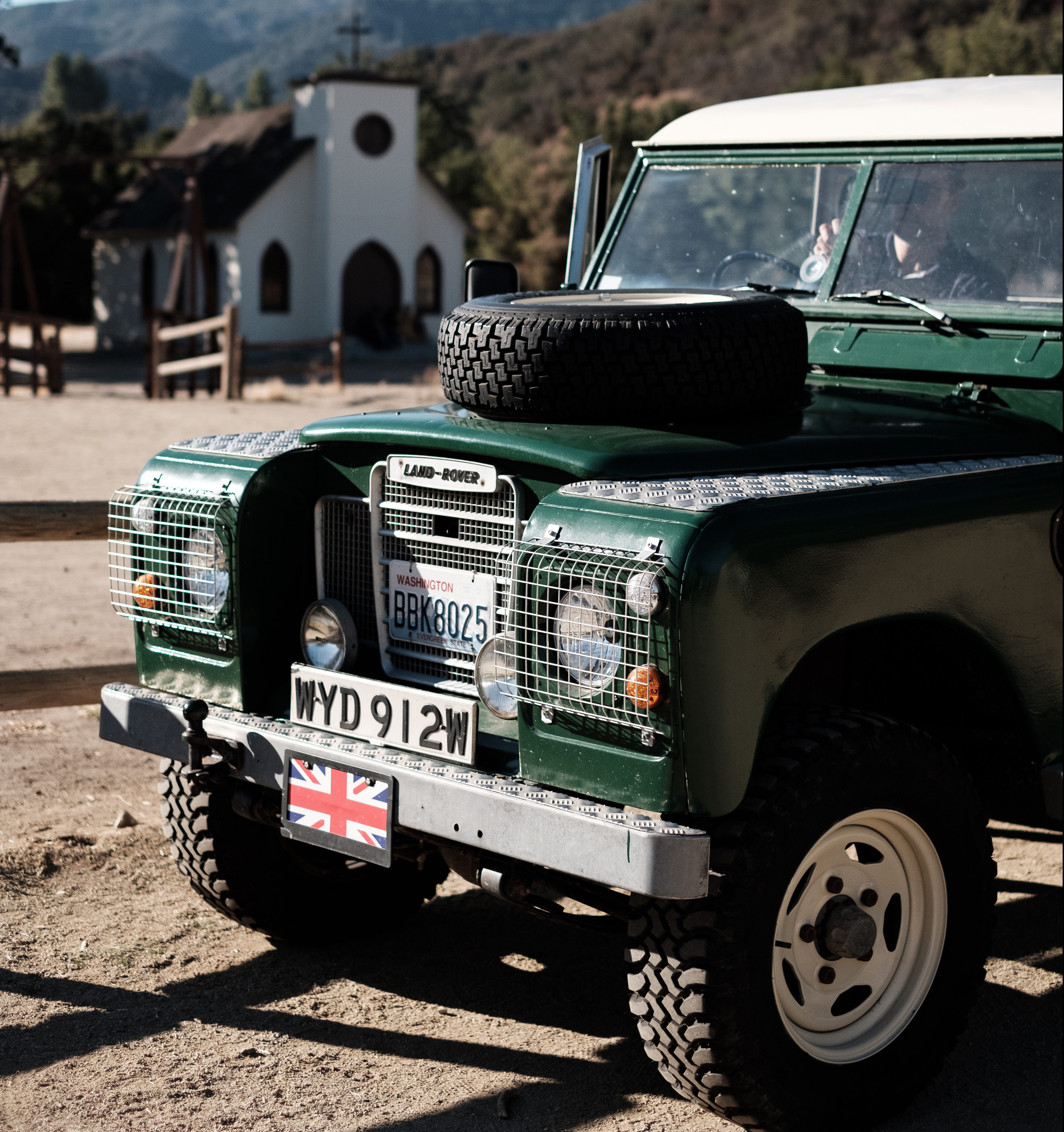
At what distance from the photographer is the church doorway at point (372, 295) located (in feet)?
115

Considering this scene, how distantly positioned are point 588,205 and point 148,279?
35690 millimetres

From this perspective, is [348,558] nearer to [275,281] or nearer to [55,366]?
[55,366]

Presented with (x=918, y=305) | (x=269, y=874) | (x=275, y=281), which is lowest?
(x=269, y=874)

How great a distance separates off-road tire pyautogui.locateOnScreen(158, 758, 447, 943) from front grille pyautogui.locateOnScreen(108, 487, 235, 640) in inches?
18.4

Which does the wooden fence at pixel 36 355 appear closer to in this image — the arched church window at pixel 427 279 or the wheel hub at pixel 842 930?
the arched church window at pixel 427 279

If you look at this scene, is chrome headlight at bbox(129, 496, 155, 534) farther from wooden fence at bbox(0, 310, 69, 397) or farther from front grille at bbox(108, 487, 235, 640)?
wooden fence at bbox(0, 310, 69, 397)

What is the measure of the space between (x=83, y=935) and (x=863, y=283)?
9.76 ft

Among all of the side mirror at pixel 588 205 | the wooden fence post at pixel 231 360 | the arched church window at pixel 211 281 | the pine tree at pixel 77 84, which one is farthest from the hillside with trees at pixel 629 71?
the pine tree at pixel 77 84

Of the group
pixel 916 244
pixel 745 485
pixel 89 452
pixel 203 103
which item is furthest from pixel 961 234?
pixel 203 103

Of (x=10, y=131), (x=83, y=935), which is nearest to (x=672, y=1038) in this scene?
(x=83, y=935)

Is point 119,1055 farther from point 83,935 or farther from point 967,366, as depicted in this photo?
point 967,366

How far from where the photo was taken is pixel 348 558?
3742mm

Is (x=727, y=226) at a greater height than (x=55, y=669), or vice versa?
(x=727, y=226)

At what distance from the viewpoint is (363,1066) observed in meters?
3.57
